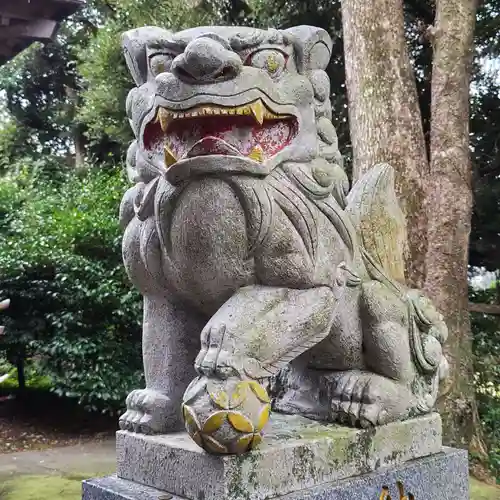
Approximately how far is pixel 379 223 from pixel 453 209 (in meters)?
2.73

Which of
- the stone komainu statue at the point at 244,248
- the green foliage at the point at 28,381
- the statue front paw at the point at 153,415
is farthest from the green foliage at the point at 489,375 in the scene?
the green foliage at the point at 28,381

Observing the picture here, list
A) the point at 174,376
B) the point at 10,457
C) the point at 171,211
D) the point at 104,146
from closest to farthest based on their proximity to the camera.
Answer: the point at 171,211 < the point at 174,376 < the point at 10,457 < the point at 104,146

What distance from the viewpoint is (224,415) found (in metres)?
1.44

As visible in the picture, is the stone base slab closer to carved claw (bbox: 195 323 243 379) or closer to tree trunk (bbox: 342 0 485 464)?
carved claw (bbox: 195 323 243 379)

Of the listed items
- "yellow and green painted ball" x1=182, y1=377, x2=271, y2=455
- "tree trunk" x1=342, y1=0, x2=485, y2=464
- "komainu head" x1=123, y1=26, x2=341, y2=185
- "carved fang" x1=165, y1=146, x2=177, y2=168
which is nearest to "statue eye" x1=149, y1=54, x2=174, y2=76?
"komainu head" x1=123, y1=26, x2=341, y2=185

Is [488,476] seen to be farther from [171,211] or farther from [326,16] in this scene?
[326,16]

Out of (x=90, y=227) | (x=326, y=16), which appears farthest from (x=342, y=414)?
(x=326, y=16)

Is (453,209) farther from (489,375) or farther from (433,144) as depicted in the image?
(489,375)

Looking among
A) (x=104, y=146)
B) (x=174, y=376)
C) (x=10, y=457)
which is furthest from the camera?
(x=104, y=146)

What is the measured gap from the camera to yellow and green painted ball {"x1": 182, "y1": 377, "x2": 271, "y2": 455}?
1.44m

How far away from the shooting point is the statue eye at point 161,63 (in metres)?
1.65

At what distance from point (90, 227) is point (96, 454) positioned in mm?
2026

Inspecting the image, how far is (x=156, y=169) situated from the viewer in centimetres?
163

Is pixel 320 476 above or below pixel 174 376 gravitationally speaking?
below
